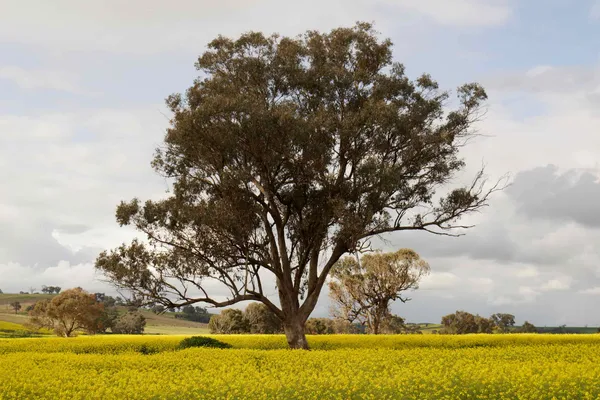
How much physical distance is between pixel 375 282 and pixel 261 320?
2376 cm

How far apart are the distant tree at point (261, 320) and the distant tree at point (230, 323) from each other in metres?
0.95

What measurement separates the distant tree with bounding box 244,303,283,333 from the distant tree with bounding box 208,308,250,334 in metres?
0.95

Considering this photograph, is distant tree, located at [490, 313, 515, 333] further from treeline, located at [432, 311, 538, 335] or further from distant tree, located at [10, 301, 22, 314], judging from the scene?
distant tree, located at [10, 301, 22, 314]

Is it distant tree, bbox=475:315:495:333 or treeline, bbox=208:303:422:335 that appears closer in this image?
treeline, bbox=208:303:422:335

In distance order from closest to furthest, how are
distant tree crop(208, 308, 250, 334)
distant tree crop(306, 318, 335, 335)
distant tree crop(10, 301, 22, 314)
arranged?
distant tree crop(306, 318, 335, 335), distant tree crop(208, 308, 250, 334), distant tree crop(10, 301, 22, 314)

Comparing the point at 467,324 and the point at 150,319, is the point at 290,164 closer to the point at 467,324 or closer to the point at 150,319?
the point at 467,324

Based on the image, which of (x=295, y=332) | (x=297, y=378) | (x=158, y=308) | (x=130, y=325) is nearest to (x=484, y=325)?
(x=130, y=325)

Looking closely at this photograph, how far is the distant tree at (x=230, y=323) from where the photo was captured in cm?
8256

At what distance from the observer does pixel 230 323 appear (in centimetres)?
8288

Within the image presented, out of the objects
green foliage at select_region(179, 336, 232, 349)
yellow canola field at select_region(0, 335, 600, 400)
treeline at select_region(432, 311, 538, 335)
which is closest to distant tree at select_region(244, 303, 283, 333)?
treeline at select_region(432, 311, 538, 335)

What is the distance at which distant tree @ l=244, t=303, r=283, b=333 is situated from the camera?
8094 cm

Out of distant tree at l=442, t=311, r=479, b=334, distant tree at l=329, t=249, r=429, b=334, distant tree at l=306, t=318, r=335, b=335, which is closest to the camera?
distant tree at l=329, t=249, r=429, b=334

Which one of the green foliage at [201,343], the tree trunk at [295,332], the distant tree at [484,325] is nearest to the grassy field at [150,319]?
the distant tree at [484,325]

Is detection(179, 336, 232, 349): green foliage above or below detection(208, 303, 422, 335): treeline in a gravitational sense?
below
